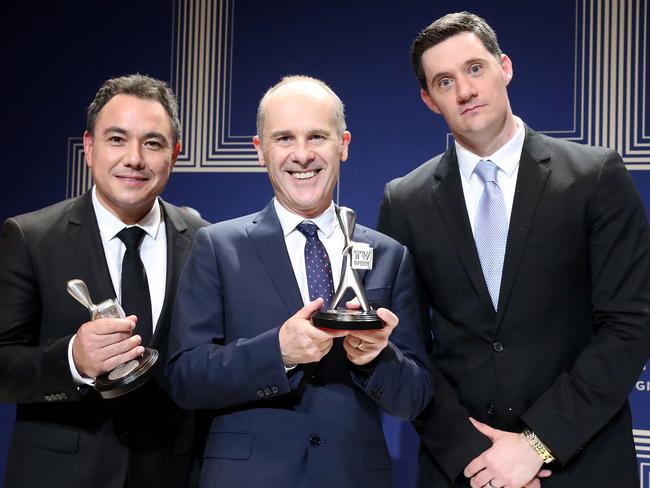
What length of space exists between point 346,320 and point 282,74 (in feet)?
6.83

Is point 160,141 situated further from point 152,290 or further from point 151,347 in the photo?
point 151,347

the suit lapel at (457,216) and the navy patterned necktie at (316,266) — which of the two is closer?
the navy patterned necktie at (316,266)

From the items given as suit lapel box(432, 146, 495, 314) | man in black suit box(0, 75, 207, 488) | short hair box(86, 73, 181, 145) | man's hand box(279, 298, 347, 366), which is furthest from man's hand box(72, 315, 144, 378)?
suit lapel box(432, 146, 495, 314)

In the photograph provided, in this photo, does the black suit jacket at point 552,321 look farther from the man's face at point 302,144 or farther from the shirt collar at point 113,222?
the shirt collar at point 113,222

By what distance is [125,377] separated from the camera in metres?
1.93

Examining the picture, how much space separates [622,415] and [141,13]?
9.02 ft

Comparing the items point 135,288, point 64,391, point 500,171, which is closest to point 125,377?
point 64,391

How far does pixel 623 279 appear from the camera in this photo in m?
2.11

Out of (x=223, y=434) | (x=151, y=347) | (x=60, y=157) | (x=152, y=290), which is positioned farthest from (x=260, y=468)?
(x=60, y=157)

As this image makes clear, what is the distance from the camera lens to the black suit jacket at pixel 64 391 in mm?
2123

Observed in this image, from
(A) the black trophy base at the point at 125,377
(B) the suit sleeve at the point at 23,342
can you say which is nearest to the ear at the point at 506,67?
(A) the black trophy base at the point at 125,377

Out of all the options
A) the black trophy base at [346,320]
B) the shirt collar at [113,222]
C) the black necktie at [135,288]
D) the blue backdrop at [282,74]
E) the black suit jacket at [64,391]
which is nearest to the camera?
the black trophy base at [346,320]

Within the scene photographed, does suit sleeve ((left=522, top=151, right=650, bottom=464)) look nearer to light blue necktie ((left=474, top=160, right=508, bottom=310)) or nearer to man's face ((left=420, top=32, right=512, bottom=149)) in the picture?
light blue necktie ((left=474, top=160, right=508, bottom=310))

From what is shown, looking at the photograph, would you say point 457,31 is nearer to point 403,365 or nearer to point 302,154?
point 302,154
